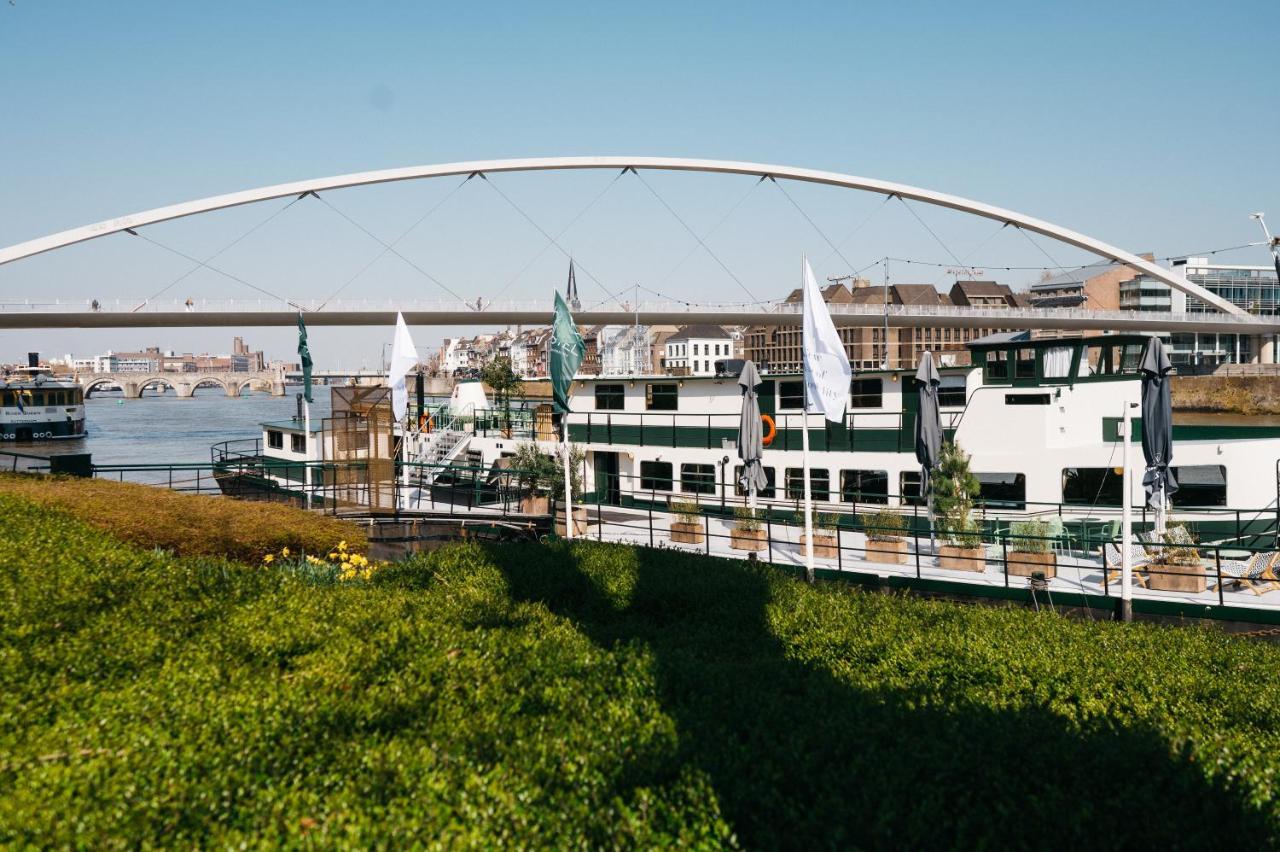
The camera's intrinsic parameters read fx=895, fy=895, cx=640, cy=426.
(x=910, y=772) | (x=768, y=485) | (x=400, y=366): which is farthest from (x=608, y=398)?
(x=910, y=772)

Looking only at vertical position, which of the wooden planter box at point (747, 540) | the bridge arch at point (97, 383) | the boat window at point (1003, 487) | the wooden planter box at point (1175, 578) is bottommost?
the wooden planter box at point (1175, 578)

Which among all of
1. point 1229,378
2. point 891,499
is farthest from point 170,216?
point 1229,378

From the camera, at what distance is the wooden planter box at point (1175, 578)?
12508 mm

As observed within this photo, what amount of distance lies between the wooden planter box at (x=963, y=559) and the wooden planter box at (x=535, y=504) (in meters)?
8.29

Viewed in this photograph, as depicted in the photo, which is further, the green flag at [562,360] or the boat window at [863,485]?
the boat window at [863,485]

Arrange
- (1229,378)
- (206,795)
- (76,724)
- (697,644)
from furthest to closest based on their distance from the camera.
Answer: (1229,378) < (697,644) < (76,724) < (206,795)

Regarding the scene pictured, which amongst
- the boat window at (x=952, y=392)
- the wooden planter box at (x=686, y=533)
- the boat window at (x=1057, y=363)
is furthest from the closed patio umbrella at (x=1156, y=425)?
the wooden planter box at (x=686, y=533)

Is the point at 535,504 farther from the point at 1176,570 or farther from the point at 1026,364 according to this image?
the point at 1176,570

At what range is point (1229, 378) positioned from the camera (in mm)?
70438

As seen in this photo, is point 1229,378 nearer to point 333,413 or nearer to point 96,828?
point 333,413

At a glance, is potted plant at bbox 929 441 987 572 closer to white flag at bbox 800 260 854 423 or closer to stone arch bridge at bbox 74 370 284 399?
white flag at bbox 800 260 854 423

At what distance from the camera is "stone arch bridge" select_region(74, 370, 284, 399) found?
140125mm

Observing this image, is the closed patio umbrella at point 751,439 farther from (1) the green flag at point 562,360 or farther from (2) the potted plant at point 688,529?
(1) the green flag at point 562,360

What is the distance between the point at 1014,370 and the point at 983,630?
393 inches
